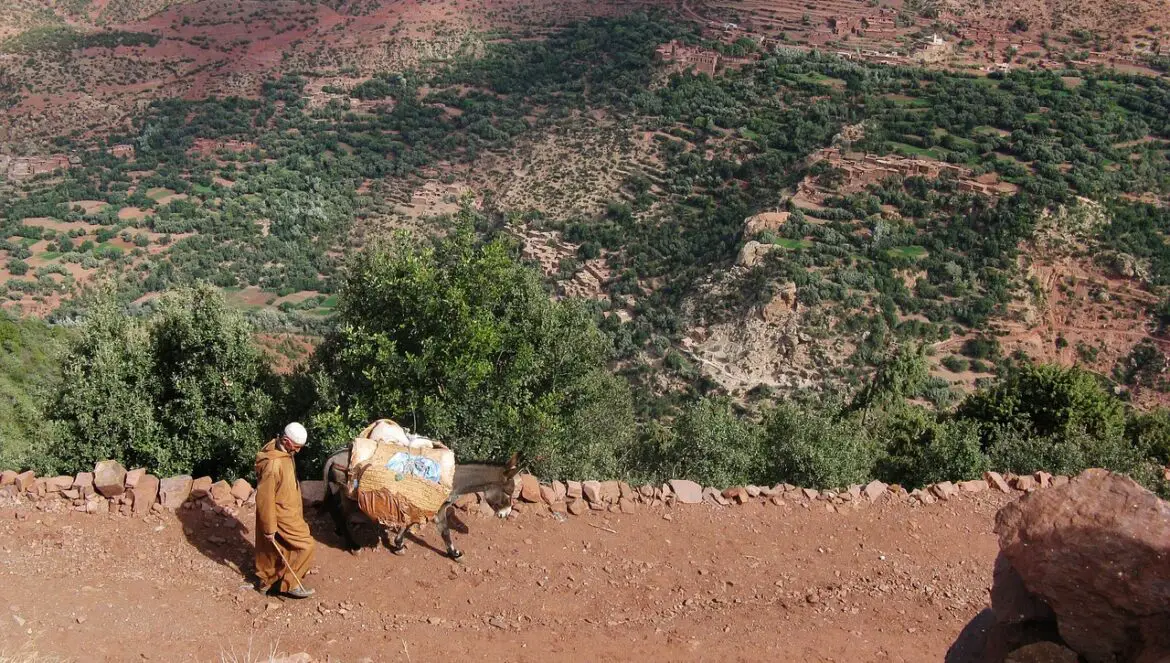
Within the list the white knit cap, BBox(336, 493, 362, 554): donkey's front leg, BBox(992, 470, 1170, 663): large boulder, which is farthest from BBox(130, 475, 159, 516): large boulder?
BBox(992, 470, 1170, 663): large boulder

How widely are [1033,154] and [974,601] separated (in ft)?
115

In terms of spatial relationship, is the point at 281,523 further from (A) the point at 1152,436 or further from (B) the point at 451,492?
(A) the point at 1152,436

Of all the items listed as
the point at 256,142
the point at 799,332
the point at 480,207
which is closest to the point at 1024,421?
the point at 799,332

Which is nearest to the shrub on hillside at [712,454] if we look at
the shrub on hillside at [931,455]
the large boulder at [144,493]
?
the shrub on hillside at [931,455]

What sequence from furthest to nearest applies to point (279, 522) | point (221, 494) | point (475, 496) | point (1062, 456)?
point (1062, 456) < point (475, 496) < point (221, 494) < point (279, 522)

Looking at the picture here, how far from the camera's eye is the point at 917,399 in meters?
26.0

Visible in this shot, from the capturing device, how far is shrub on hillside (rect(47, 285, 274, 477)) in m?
9.62

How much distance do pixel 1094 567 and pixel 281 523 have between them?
6.18 meters

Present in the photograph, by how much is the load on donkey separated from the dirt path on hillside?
17.5 inches

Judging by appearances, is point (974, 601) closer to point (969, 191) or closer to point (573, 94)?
point (969, 191)

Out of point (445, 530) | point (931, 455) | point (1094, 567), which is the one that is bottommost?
point (931, 455)

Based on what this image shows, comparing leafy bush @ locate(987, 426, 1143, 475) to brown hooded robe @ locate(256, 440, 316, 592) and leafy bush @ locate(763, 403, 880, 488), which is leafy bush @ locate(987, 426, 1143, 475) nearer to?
leafy bush @ locate(763, 403, 880, 488)

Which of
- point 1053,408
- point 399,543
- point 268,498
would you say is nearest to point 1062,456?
point 1053,408

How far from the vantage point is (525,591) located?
25.6ft
